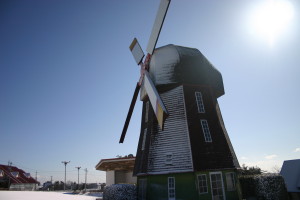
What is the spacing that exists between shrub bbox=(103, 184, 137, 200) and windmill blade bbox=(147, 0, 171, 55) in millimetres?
10550

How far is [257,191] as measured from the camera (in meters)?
14.6

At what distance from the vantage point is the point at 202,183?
42.2 ft

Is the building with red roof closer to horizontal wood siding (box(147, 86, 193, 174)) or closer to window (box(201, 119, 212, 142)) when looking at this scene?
horizontal wood siding (box(147, 86, 193, 174))

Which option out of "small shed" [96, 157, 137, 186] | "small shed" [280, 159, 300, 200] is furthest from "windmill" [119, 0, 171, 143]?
"small shed" [280, 159, 300, 200]

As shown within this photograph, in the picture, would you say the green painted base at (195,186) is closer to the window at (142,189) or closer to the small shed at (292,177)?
the window at (142,189)

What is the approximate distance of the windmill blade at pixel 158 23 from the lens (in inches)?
587

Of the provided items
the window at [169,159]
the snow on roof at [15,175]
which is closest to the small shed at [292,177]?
the window at [169,159]

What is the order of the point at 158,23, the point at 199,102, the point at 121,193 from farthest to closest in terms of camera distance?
the point at 158,23 → the point at 199,102 → the point at 121,193

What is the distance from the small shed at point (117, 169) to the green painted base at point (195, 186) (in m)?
10.4

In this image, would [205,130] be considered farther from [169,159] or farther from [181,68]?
[181,68]

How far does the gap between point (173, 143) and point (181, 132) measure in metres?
0.90

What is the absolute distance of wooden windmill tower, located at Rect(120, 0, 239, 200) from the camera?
1296cm

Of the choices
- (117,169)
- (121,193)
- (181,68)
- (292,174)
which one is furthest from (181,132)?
(117,169)

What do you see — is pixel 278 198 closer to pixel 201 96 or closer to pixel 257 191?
pixel 257 191
